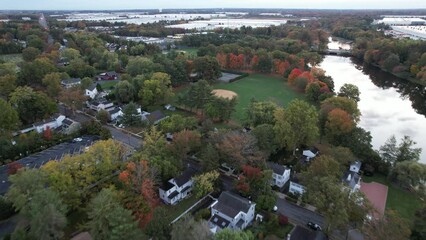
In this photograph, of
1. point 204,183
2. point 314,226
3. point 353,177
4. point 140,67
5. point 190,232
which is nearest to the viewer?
point 190,232

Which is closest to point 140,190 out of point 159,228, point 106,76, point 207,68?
point 159,228

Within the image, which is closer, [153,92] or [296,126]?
[296,126]

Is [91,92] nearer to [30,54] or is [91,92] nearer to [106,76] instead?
[106,76]

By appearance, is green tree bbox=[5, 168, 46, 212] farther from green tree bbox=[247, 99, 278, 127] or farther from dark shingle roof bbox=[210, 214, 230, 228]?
green tree bbox=[247, 99, 278, 127]

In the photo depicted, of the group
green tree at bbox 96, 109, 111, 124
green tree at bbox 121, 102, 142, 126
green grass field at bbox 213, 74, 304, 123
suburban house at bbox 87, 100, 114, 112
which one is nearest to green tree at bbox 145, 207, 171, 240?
green tree at bbox 121, 102, 142, 126

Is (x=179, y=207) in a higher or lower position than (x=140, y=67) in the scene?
lower

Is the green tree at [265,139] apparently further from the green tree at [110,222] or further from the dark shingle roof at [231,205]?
the green tree at [110,222]
